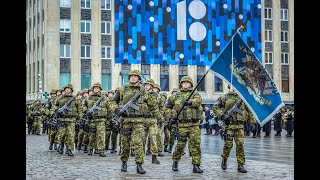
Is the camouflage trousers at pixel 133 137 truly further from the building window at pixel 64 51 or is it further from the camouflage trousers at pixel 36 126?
the building window at pixel 64 51

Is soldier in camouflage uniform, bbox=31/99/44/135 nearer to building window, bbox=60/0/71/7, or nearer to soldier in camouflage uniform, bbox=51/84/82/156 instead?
soldier in camouflage uniform, bbox=51/84/82/156

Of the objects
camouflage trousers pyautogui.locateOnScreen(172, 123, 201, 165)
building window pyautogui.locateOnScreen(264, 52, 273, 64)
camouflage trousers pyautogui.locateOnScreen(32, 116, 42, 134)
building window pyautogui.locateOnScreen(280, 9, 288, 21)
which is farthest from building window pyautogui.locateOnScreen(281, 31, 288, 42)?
camouflage trousers pyautogui.locateOnScreen(172, 123, 201, 165)

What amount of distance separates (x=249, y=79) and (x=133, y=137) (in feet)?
8.68

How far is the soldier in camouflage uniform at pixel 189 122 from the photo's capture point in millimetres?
11547

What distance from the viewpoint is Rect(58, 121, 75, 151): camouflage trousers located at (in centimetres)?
1642

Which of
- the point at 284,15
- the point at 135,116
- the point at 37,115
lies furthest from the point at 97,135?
the point at 284,15

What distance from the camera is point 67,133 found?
16.4 m

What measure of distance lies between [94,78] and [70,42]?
13.2 ft

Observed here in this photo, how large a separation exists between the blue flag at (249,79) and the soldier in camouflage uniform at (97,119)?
5557 millimetres

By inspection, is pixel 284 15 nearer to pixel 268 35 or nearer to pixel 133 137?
pixel 268 35

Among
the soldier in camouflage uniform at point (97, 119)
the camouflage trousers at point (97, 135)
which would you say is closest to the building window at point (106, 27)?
the soldier in camouflage uniform at point (97, 119)

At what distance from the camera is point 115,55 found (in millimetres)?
53031
